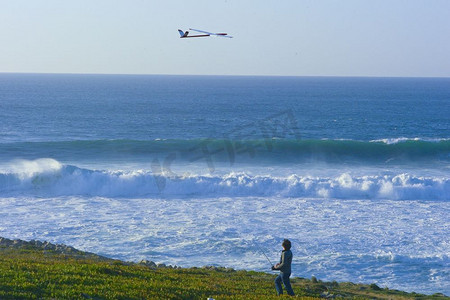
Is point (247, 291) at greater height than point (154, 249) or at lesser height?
greater

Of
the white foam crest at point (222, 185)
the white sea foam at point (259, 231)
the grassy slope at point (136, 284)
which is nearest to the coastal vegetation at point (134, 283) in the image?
the grassy slope at point (136, 284)

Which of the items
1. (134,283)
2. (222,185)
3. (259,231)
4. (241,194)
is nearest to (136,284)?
(134,283)

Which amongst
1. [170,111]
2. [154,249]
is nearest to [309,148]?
[154,249]

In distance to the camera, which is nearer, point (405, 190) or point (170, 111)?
point (405, 190)

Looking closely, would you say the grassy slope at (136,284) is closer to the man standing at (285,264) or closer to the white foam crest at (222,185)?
the man standing at (285,264)

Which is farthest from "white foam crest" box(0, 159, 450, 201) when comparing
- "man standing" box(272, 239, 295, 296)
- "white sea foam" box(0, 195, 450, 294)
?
"man standing" box(272, 239, 295, 296)

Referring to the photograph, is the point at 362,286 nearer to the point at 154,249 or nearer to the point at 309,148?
the point at 154,249
